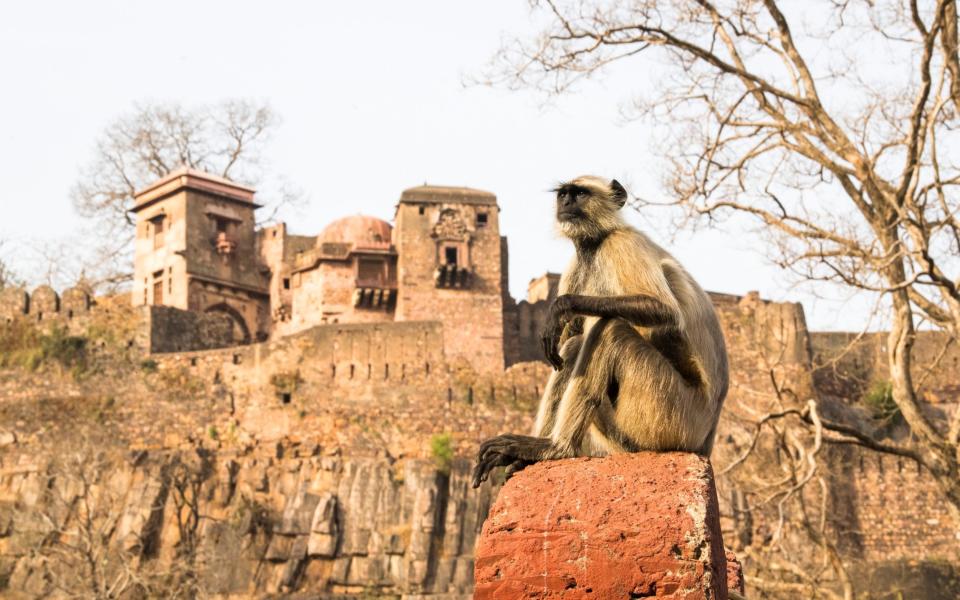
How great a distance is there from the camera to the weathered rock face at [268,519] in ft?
86.9

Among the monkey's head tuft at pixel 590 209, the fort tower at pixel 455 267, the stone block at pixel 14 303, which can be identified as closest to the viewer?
the monkey's head tuft at pixel 590 209

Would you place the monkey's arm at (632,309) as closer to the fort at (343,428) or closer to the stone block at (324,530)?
the fort at (343,428)

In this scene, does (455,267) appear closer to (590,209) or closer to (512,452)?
(590,209)

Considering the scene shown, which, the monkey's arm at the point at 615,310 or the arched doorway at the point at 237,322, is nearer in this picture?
the monkey's arm at the point at 615,310

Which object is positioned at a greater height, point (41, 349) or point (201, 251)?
point (201, 251)

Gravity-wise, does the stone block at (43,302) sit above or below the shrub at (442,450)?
above

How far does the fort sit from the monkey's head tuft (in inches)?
817

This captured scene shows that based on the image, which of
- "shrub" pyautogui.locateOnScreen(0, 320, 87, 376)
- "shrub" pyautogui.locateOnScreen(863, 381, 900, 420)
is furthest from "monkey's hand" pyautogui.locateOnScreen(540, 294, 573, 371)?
"shrub" pyautogui.locateOnScreen(0, 320, 87, 376)

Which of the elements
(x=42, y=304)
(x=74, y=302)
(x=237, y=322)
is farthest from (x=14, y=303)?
(x=237, y=322)

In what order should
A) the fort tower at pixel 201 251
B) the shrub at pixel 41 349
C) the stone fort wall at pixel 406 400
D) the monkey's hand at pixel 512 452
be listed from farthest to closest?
the fort tower at pixel 201 251
the shrub at pixel 41 349
the stone fort wall at pixel 406 400
the monkey's hand at pixel 512 452

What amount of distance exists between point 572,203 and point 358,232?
32109mm

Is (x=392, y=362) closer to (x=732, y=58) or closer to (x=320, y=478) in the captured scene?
(x=320, y=478)

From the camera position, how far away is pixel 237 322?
37500 mm

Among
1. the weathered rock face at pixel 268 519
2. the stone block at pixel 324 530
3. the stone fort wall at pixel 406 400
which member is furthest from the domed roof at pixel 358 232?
the stone block at pixel 324 530
